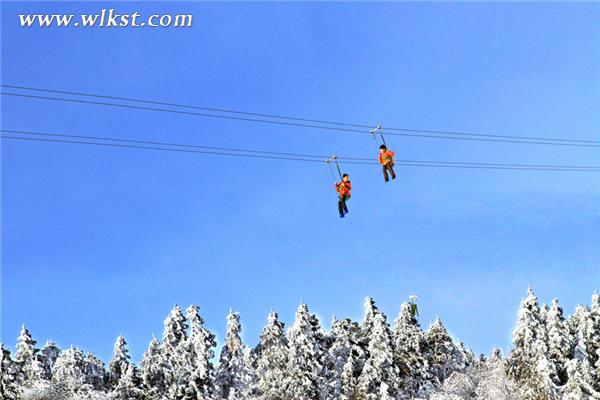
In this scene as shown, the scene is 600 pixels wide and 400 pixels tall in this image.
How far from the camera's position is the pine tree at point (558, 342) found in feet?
214

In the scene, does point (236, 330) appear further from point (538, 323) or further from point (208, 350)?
point (538, 323)

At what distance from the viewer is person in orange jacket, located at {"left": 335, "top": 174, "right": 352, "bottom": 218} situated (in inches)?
1400

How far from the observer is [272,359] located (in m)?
71.0

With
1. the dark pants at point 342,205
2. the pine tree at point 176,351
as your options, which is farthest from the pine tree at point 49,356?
the dark pants at point 342,205

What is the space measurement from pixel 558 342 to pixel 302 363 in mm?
20088

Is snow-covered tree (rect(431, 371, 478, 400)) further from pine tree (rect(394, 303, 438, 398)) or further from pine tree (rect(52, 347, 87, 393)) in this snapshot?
pine tree (rect(52, 347, 87, 393))

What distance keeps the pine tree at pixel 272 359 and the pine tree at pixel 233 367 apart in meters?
2.06

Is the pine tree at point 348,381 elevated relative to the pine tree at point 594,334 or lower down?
lower down

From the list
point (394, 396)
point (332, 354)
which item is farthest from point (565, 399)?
point (332, 354)

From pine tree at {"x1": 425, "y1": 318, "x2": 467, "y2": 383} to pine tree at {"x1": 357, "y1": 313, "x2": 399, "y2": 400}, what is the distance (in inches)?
573

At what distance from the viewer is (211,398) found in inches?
Answer: 2427

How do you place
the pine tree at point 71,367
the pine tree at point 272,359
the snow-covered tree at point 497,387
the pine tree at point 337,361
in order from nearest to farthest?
the pine tree at point 337,361, the pine tree at point 272,359, the snow-covered tree at point 497,387, the pine tree at point 71,367

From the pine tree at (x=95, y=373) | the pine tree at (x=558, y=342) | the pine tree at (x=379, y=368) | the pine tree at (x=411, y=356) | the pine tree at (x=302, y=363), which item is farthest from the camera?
the pine tree at (x=95, y=373)

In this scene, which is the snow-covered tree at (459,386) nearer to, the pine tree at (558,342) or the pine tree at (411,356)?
the pine tree at (411,356)
